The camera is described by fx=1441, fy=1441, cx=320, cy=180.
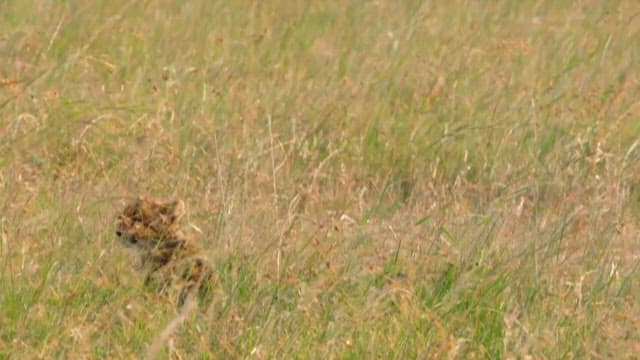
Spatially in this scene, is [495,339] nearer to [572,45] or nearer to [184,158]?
[184,158]

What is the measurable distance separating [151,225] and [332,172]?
1314 mm

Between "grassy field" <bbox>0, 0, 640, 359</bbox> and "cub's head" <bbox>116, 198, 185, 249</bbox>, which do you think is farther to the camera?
"cub's head" <bbox>116, 198, 185, 249</bbox>

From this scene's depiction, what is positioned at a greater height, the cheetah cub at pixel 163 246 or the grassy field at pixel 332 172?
the cheetah cub at pixel 163 246

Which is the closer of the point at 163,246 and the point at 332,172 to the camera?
the point at 163,246

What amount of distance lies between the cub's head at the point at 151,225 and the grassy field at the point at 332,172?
0.23ft

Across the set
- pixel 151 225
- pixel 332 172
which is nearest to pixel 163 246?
pixel 151 225

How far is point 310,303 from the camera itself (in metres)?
3.42

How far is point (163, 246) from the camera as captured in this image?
3559 millimetres

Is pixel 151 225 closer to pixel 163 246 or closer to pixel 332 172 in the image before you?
pixel 163 246

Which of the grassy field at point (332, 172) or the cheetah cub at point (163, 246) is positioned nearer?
the grassy field at point (332, 172)

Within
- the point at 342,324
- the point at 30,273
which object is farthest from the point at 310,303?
the point at 30,273

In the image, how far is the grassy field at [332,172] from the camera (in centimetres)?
336

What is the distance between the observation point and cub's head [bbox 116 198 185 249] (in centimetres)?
356

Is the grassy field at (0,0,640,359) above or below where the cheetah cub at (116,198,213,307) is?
below
